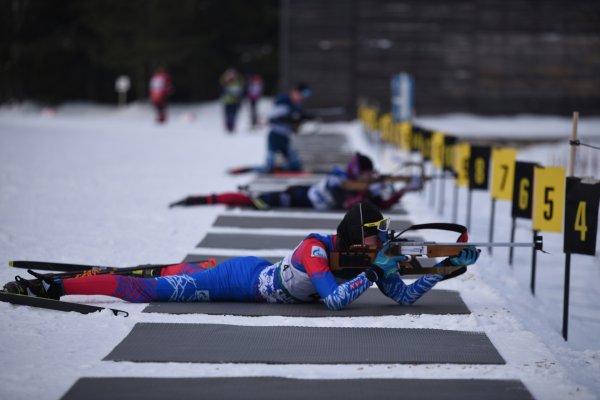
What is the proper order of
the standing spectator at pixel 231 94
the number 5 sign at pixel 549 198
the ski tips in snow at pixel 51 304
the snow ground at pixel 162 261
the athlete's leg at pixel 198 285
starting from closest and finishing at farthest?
the snow ground at pixel 162 261
the ski tips in snow at pixel 51 304
the athlete's leg at pixel 198 285
the number 5 sign at pixel 549 198
the standing spectator at pixel 231 94

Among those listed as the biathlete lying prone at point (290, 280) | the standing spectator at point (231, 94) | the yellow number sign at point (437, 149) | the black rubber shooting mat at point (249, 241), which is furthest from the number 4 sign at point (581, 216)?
the standing spectator at point (231, 94)

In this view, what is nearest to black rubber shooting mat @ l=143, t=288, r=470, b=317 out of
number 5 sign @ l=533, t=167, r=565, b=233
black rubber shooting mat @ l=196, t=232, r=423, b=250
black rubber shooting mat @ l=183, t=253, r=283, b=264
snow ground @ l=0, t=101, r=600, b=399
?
snow ground @ l=0, t=101, r=600, b=399

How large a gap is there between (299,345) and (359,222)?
1.16 m

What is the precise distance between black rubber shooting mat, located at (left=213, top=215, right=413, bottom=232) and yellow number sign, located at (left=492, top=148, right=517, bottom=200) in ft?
5.33

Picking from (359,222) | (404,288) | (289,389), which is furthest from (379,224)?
(289,389)

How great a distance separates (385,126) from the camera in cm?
2178

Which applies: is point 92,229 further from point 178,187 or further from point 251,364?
point 251,364

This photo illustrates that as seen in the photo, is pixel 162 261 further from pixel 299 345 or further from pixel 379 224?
pixel 299 345

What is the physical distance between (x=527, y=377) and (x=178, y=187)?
1022cm

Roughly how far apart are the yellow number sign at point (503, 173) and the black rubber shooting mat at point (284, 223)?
1625 mm

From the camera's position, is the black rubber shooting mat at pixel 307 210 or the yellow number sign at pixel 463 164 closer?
the yellow number sign at pixel 463 164

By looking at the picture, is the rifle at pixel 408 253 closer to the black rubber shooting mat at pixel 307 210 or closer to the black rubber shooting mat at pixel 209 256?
the black rubber shooting mat at pixel 209 256

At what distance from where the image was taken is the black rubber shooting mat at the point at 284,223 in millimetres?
11523

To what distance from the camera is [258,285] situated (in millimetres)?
7219
